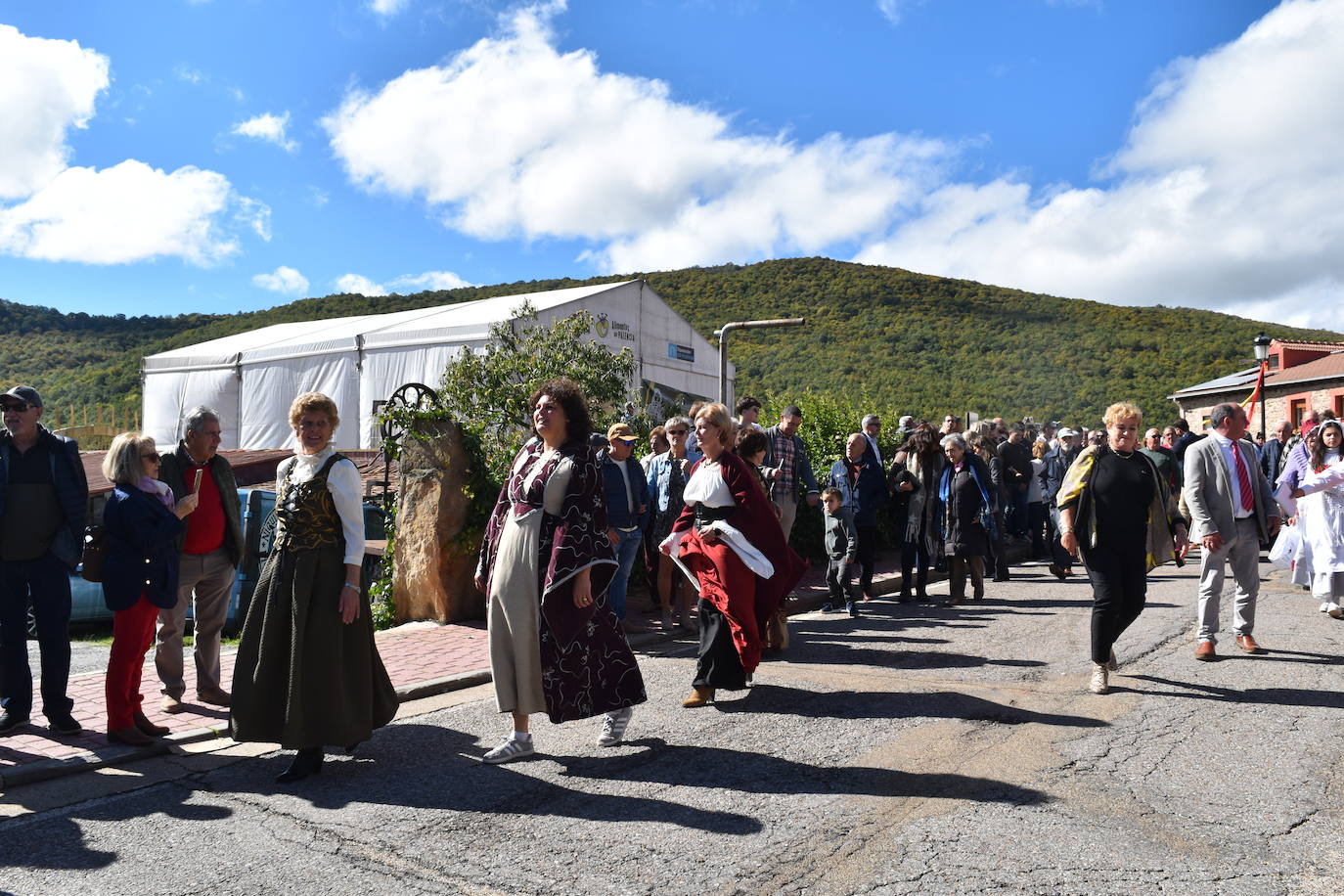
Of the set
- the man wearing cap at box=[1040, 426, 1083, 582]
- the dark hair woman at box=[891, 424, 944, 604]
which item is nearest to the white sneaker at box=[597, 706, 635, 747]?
the dark hair woman at box=[891, 424, 944, 604]

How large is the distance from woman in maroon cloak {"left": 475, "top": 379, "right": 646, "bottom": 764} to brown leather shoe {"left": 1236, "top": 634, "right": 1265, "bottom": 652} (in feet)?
15.9

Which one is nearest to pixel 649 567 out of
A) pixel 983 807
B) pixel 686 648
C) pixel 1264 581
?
pixel 686 648

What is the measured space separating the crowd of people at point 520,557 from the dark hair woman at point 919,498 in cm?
185

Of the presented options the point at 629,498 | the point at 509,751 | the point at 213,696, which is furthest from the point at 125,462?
the point at 629,498

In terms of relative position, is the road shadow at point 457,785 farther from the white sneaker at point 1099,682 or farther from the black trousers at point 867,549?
the black trousers at point 867,549

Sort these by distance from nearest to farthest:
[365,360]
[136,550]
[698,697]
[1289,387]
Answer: [136,550], [698,697], [365,360], [1289,387]

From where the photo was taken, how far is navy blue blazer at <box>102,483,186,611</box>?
5047 mm

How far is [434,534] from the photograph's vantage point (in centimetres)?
868

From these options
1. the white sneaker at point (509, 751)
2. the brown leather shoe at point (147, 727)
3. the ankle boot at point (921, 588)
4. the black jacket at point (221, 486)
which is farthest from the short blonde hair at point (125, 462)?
the ankle boot at point (921, 588)

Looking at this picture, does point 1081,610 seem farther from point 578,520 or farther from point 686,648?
point 578,520

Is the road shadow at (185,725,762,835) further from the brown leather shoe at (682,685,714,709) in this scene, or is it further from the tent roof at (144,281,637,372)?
the tent roof at (144,281,637,372)

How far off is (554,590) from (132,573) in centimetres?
223

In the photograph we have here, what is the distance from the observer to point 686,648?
7.82 m

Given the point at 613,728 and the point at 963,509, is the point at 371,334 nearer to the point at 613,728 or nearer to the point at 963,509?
the point at 963,509
